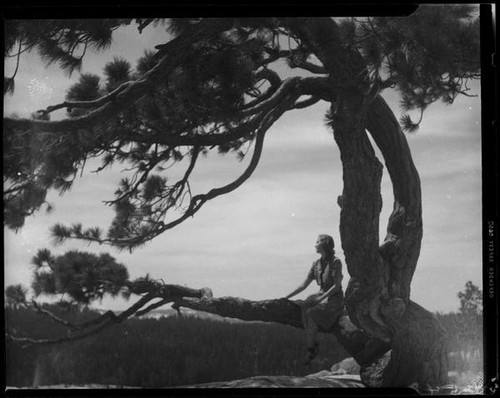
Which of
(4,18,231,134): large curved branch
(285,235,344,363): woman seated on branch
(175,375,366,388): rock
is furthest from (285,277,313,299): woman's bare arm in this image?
(4,18,231,134): large curved branch

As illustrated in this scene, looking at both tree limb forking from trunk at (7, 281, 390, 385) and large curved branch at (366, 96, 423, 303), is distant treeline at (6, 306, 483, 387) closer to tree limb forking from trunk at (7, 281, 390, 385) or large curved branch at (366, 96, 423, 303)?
tree limb forking from trunk at (7, 281, 390, 385)

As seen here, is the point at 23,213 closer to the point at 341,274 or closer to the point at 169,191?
the point at 169,191


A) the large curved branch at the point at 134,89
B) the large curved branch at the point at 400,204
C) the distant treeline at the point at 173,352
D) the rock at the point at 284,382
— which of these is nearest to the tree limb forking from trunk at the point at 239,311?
the distant treeline at the point at 173,352

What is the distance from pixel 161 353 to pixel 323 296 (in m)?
0.91

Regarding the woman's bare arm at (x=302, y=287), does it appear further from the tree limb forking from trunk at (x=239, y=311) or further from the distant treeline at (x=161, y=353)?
the distant treeline at (x=161, y=353)

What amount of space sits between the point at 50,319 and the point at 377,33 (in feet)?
7.36

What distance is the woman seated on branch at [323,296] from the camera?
4504 millimetres

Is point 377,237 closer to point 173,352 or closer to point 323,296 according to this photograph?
point 323,296

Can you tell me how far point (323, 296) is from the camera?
455 centimetres

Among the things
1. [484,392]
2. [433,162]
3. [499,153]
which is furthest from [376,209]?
[484,392]

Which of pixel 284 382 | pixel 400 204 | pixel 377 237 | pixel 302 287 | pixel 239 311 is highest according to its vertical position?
pixel 400 204

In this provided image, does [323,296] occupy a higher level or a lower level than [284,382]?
higher

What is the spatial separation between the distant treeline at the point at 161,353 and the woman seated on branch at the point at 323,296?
56 mm

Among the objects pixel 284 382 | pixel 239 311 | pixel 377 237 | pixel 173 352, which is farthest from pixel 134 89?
pixel 284 382
